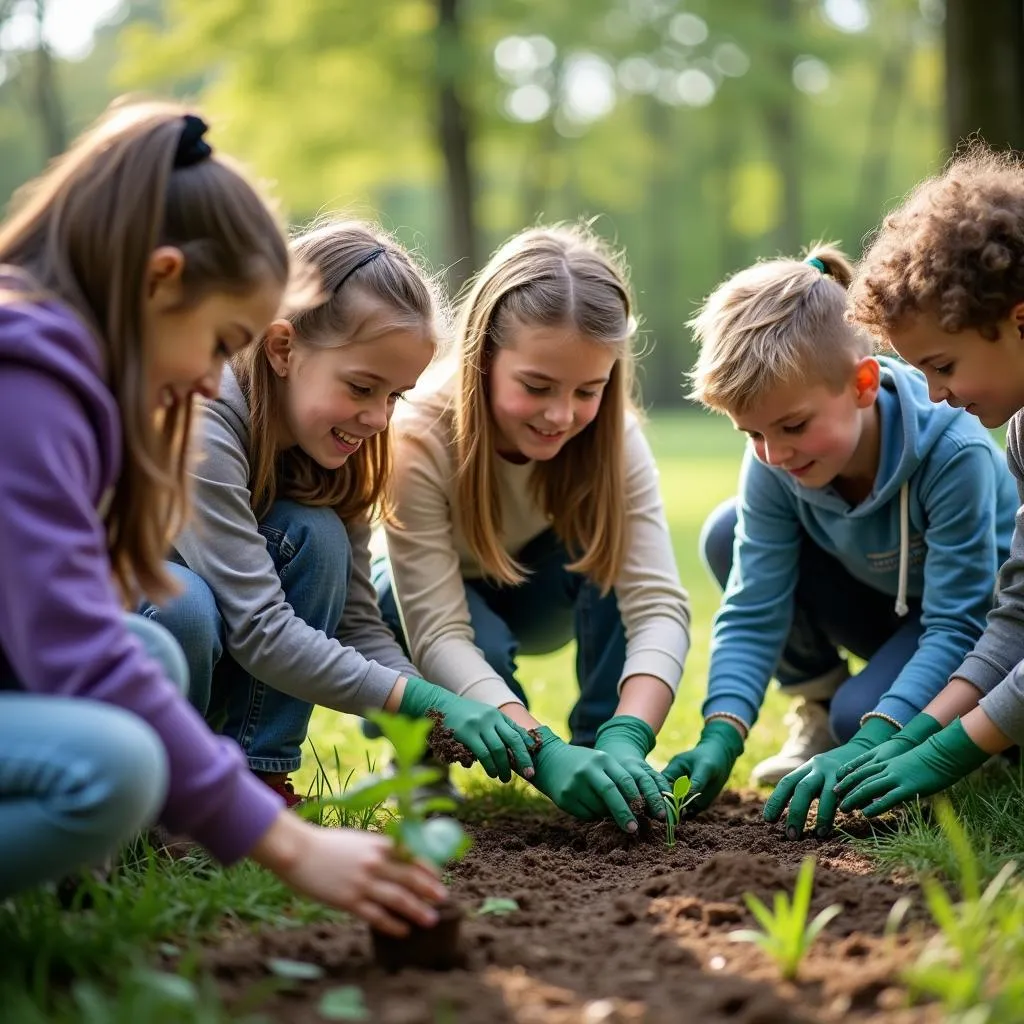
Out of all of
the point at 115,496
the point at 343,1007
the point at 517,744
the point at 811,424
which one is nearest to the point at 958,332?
the point at 811,424

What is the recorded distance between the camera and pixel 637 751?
2.80 meters

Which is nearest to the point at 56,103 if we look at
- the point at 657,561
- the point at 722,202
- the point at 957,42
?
the point at 722,202

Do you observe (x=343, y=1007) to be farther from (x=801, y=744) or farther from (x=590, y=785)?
(x=801, y=744)

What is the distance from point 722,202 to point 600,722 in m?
27.9

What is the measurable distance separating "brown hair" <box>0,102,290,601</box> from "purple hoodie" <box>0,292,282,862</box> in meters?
0.07

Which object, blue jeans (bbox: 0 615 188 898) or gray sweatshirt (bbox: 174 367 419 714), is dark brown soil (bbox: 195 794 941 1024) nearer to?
blue jeans (bbox: 0 615 188 898)

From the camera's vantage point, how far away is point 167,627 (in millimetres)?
2486

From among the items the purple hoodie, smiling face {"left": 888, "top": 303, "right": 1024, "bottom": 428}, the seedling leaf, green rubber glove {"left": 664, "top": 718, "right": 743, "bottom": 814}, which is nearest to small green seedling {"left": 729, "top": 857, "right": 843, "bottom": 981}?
the seedling leaf

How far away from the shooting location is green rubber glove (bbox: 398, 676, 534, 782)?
2.61 m

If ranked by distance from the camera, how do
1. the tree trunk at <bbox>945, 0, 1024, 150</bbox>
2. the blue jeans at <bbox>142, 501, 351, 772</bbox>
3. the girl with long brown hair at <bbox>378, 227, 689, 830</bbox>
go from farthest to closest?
the tree trunk at <bbox>945, 0, 1024, 150</bbox>
the girl with long brown hair at <bbox>378, 227, 689, 830</bbox>
the blue jeans at <bbox>142, 501, 351, 772</bbox>

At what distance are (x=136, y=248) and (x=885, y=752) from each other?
1788 mm

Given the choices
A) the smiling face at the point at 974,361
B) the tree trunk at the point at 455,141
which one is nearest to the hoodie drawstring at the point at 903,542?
the smiling face at the point at 974,361

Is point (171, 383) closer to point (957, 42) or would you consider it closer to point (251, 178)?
point (251, 178)

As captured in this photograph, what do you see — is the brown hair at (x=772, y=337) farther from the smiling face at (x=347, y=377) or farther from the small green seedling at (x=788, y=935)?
the small green seedling at (x=788, y=935)
